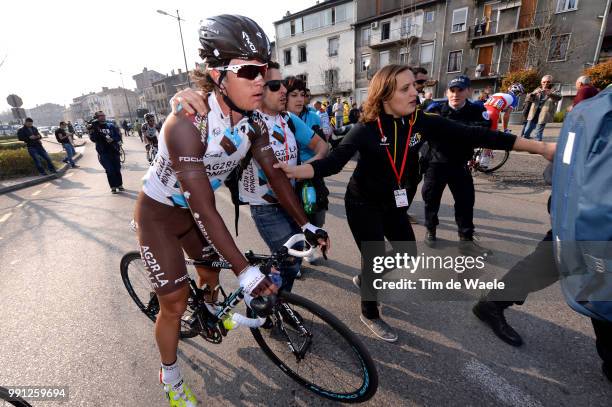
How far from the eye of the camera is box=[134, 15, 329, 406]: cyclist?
1.49 metres

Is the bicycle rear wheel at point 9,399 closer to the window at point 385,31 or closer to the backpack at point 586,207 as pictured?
the backpack at point 586,207

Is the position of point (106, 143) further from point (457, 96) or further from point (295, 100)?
point (457, 96)

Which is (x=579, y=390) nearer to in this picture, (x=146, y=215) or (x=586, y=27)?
(x=146, y=215)

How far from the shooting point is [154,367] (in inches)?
90.9

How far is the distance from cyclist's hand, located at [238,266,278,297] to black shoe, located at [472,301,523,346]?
2116 mm

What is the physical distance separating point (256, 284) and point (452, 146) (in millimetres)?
3023

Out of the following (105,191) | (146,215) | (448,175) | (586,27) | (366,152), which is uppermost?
(586,27)

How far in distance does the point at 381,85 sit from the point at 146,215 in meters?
1.94

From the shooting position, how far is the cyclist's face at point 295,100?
3303mm

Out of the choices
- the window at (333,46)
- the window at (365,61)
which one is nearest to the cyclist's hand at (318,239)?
the window at (365,61)

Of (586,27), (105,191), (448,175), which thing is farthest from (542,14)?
(105,191)

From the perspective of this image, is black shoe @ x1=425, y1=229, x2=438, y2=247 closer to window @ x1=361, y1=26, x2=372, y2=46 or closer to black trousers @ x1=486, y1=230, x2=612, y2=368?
black trousers @ x1=486, y1=230, x2=612, y2=368

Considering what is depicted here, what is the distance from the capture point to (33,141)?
9.99 m

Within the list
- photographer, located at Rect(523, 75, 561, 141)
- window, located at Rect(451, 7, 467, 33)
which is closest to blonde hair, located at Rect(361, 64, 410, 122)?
photographer, located at Rect(523, 75, 561, 141)
